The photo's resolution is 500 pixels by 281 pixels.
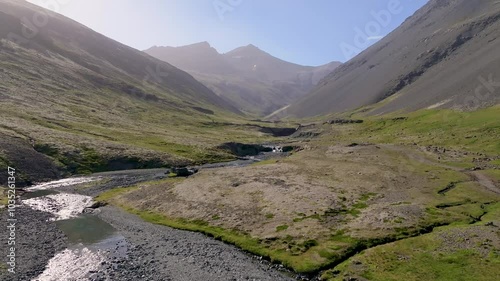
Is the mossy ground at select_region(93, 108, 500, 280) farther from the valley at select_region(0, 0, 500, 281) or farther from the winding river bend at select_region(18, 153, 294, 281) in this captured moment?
the winding river bend at select_region(18, 153, 294, 281)

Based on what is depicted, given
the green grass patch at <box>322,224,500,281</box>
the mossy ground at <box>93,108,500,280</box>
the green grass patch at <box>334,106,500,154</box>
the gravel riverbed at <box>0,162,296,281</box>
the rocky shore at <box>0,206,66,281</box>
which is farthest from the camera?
the green grass patch at <box>334,106,500,154</box>

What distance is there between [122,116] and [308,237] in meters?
171

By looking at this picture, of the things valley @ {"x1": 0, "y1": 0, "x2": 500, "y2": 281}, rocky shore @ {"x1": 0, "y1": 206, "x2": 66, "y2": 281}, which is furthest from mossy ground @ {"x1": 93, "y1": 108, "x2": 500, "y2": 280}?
rocky shore @ {"x1": 0, "y1": 206, "x2": 66, "y2": 281}

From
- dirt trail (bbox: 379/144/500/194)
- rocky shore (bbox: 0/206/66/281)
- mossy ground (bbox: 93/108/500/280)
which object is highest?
rocky shore (bbox: 0/206/66/281)

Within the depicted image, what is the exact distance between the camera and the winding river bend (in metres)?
37.6

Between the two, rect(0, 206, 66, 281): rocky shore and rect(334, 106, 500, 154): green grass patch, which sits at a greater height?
rect(0, 206, 66, 281): rocky shore

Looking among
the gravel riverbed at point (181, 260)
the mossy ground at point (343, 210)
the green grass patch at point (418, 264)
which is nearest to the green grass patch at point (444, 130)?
the mossy ground at point (343, 210)

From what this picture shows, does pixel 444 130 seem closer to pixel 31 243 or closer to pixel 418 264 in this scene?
pixel 418 264

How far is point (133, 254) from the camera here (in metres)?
43.1

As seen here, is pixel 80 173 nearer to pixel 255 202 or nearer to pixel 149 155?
pixel 149 155

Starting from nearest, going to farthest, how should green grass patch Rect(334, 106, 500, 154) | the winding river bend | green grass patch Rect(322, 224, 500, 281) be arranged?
green grass patch Rect(322, 224, 500, 281) < the winding river bend < green grass patch Rect(334, 106, 500, 154)

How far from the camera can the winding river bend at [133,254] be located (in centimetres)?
3759

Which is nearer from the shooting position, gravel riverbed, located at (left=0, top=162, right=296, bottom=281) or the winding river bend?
gravel riverbed, located at (left=0, top=162, right=296, bottom=281)

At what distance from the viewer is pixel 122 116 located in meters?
196
